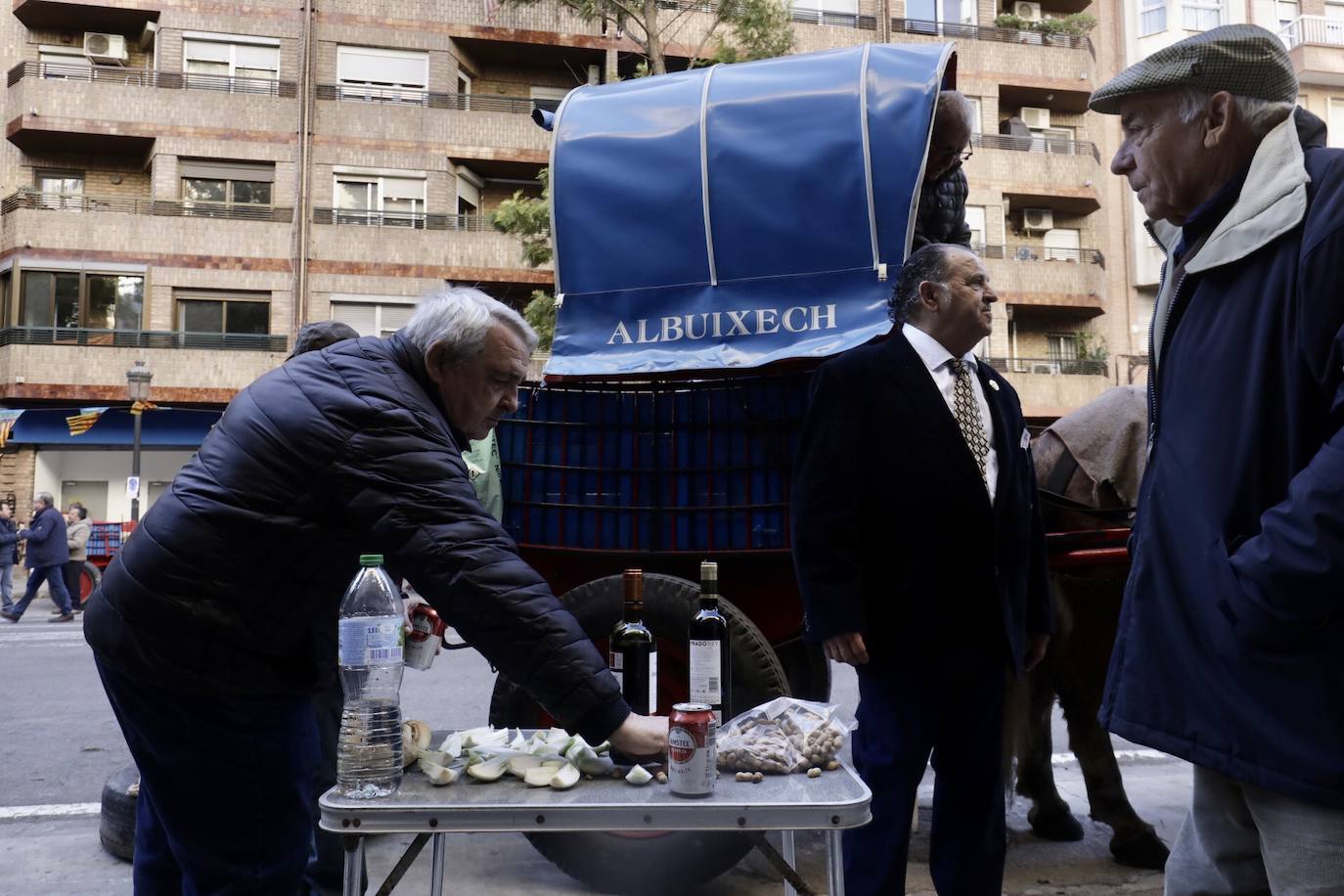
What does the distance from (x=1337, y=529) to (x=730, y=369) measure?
2.96m

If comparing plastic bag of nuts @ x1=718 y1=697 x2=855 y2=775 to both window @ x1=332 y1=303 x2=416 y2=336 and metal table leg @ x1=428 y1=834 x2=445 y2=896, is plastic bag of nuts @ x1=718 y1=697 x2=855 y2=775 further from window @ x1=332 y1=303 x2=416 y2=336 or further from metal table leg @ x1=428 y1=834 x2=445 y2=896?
window @ x1=332 y1=303 x2=416 y2=336

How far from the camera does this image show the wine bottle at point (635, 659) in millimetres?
2801

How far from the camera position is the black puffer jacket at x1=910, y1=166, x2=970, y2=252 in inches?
176


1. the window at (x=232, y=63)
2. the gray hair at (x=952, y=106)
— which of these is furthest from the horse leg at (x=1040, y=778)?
the window at (x=232, y=63)

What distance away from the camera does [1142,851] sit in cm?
434

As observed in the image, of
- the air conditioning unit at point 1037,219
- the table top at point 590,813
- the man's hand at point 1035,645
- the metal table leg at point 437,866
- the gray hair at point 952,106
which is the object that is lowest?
the metal table leg at point 437,866

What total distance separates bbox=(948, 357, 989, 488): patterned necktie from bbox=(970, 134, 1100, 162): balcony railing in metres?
25.3

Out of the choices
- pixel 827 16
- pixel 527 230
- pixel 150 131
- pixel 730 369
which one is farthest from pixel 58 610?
pixel 827 16

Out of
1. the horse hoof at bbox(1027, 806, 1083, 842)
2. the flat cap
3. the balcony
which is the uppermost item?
the balcony

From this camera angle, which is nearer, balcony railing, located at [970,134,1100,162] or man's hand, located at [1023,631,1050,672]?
man's hand, located at [1023,631,1050,672]

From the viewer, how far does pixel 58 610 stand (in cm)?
1516

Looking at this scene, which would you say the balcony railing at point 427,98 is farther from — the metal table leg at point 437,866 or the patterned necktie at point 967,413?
the metal table leg at point 437,866

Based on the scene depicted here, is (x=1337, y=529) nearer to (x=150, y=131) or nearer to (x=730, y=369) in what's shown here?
(x=730, y=369)

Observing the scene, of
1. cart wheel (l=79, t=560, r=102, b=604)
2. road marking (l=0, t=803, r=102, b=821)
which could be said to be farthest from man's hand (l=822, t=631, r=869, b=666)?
cart wheel (l=79, t=560, r=102, b=604)
